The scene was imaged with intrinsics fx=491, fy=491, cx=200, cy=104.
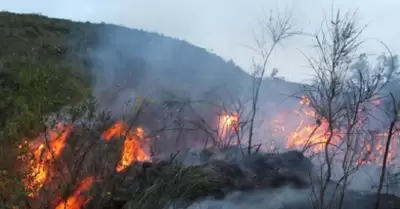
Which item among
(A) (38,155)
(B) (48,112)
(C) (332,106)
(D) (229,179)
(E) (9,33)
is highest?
(E) (9,33)

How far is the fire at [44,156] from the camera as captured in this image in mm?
6129

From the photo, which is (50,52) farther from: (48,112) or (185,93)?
(48,112)

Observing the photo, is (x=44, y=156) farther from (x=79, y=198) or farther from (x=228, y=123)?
(x=228, y=123)

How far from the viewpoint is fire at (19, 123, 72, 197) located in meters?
6.13

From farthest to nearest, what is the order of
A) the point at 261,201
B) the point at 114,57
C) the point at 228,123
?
1. the point at 114,57
2. the point at 228,123
3. the point at 261,201

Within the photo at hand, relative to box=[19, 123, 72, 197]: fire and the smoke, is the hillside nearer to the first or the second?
the smoke

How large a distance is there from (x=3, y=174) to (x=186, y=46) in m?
27.8

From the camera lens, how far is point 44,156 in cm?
672

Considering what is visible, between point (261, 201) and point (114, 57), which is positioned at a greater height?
point (114, 57)

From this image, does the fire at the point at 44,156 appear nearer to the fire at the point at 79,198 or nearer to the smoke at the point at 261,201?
the fire at the point at 79,198

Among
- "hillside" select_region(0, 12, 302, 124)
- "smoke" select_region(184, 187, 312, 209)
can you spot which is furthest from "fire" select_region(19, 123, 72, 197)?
"hillside" select_region(0, 12, 302, 124)

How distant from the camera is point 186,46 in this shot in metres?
33.4

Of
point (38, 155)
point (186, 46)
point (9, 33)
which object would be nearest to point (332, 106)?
point (38, 155)

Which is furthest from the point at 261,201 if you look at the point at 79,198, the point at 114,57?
the point at 114,57
